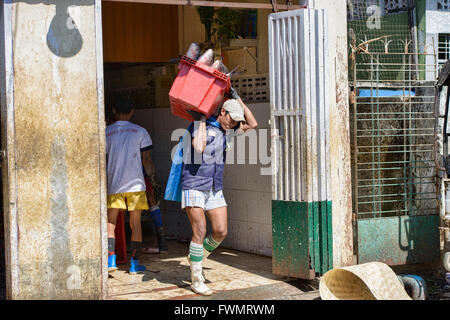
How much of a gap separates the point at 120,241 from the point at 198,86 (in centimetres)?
264

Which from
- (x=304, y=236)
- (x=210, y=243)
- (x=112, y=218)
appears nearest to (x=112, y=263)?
(x=112, y=218)

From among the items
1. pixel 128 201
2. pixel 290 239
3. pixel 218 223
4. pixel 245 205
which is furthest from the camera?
pixel 245 205

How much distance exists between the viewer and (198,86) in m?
6.20

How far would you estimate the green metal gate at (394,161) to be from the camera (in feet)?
24.1

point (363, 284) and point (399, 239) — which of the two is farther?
point (399, 239)

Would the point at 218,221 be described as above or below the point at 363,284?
above

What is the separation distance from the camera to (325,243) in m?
6.71

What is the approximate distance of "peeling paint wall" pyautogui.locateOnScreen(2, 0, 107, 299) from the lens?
218 inches

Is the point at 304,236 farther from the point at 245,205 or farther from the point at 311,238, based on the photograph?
the point at 245,205

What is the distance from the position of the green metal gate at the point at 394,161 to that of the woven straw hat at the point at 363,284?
3.60 feet

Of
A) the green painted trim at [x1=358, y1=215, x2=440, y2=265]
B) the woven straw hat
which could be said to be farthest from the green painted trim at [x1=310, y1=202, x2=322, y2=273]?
the green painted trim at [x1=358, y1=215, x2=440, y2=265]

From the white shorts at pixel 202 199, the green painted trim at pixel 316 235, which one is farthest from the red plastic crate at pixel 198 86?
the green painted trim at pixel 316 235

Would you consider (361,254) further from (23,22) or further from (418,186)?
(23,22)

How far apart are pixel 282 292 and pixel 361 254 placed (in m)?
1.19
